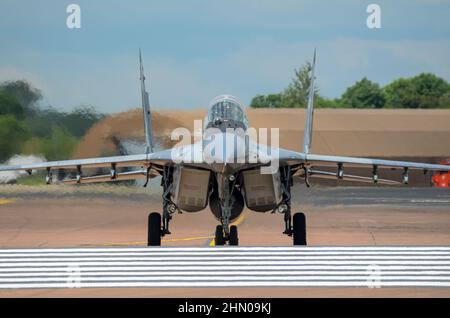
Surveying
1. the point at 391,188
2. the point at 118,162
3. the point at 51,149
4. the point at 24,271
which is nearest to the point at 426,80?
the point at 391,188

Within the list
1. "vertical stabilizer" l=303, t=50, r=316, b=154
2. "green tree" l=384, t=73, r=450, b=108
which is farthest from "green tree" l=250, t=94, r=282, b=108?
"vertical stabilizer" l=303, t=50, r=316, b=154

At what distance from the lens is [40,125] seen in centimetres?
2708

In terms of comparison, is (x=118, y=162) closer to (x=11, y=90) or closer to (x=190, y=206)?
(x=190, y=206)

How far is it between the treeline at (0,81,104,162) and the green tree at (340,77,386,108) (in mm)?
43523

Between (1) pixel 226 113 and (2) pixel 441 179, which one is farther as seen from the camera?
(2) pixel 441 179

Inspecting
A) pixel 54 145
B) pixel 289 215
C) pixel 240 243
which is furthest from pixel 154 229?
pixel 54 145

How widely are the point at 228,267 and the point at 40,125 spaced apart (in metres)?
15.4

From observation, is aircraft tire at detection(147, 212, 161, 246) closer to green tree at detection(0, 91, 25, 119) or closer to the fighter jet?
the fighter jet

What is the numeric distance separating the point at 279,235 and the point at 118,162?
496 centimetres

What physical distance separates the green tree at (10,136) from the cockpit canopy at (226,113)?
32.8 feet

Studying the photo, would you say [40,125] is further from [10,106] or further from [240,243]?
[240,243]

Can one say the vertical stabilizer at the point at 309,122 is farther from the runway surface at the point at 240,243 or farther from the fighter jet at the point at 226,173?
the runway surface at the point at 240,243

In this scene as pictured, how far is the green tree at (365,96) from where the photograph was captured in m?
68.8
